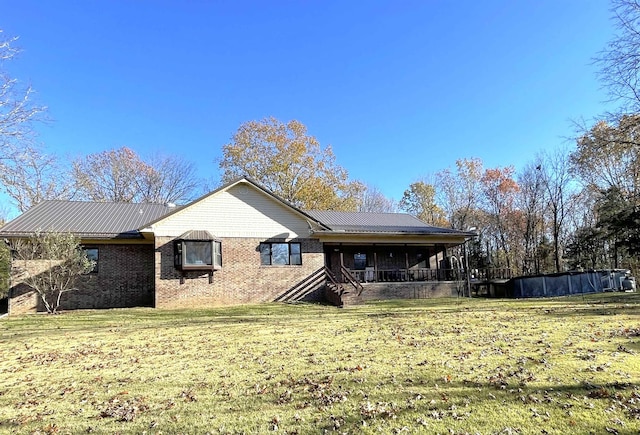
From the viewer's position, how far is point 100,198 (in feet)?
110

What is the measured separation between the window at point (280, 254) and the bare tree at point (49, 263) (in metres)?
6.94

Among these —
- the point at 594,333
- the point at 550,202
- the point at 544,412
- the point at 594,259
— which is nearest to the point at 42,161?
the point at 544,412

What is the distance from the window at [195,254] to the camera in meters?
17.1

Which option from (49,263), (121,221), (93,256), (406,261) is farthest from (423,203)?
(49,263)

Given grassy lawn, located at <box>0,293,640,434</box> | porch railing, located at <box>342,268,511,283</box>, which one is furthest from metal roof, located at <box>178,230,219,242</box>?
porch railing, located at <box>342,268,511,283</box>

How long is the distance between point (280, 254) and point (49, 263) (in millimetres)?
8996

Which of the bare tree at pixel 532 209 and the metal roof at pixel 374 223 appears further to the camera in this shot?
the bare tree at pixel 532 209

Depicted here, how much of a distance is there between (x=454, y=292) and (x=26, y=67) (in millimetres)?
19098

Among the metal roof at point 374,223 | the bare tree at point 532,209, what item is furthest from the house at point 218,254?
the bare tree at point 532,209

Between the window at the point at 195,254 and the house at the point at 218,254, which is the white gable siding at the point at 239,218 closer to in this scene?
the house at the point at 218,254

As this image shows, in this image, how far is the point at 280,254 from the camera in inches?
754

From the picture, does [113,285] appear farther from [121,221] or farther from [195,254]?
[195,254]

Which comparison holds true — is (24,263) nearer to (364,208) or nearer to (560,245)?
(364,208)

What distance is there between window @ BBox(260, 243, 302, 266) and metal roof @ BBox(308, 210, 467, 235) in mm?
2007
